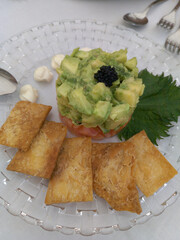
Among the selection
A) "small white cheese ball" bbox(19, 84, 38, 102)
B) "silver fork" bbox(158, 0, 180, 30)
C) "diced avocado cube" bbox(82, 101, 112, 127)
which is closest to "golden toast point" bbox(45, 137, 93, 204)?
"diced avocado cube" bbox(82, 101, 112, 127)

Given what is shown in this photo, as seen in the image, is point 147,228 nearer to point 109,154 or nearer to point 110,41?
point 109,154

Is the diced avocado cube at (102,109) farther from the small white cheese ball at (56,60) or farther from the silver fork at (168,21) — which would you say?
the silver fork at (168,21)

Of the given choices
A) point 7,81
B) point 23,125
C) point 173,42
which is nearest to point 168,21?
point 173,42

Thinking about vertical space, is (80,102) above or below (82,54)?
below

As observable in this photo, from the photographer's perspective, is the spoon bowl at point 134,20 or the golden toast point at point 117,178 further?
the spoon bowl at point 134,20

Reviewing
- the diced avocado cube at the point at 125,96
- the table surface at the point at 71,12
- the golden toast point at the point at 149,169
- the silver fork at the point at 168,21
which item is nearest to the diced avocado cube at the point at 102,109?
the diced avocado cube at the point at 125,96

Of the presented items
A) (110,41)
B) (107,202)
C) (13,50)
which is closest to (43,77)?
(13,50)

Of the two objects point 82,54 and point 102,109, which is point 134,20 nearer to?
point 82,54
